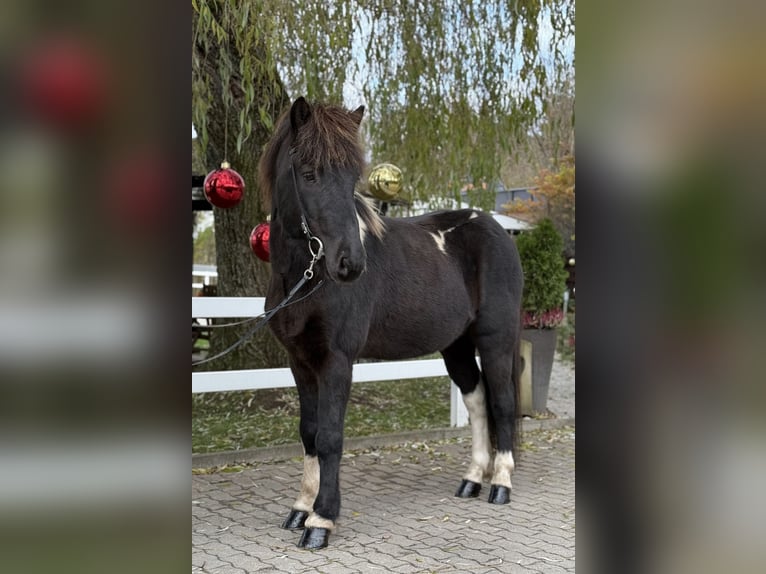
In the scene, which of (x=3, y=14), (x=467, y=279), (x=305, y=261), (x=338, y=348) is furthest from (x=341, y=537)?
(x=3, y=14)

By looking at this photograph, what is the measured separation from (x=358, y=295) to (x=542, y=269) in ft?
12.9

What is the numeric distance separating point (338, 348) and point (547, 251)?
4184 millimetres

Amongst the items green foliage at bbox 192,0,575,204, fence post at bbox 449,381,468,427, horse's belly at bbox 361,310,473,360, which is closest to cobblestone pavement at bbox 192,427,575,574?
fence post at bbox 449,381,468,427

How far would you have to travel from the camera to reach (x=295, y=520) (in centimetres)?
396

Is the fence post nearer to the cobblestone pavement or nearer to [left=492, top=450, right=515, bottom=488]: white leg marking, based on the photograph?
the cobblestone pavement

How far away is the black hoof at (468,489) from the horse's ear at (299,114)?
2.59 m

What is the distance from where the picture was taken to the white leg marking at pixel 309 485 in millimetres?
3984

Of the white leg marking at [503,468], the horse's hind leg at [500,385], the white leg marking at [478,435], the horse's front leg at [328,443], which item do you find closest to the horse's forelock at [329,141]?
the horse's front leg at [328,443]

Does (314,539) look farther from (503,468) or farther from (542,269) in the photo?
(542,269)

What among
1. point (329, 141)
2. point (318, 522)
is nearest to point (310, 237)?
point (329, 141)

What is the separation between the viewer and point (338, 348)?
3.69 meters

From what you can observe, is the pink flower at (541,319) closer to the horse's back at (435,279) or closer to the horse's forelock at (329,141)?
the horse's back at (435,279)

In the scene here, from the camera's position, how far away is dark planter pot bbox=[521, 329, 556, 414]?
283 inches

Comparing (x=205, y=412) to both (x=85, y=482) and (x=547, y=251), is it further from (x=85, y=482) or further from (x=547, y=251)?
(x=85, y=482)
